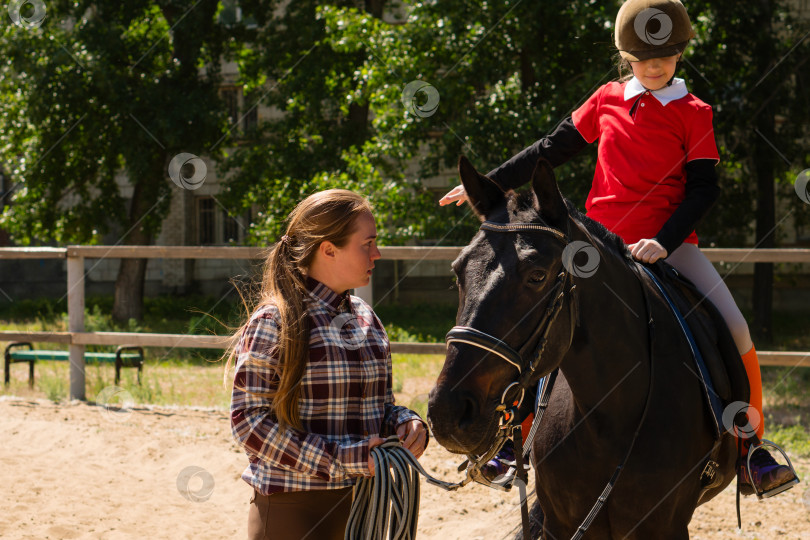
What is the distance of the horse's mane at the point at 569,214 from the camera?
2182 millimetres

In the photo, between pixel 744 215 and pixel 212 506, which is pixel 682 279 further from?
pixel 744 215

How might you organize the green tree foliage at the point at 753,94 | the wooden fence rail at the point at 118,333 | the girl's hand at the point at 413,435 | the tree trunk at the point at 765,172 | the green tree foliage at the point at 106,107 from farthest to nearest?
the green tree foliage at the point at 106,107
the tree trunk at the point at 765,172
the green tree foliage at the point at 753,94
the wooden fence rail at the point at 118,333
the girl's hand at the point at 413,435

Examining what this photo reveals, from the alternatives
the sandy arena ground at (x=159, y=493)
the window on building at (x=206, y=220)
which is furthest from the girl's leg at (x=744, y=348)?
the window on building at (x=206, y=220)

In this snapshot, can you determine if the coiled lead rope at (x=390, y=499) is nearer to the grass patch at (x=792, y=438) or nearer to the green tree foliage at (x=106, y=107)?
the grass patch at (x=792, y=438)

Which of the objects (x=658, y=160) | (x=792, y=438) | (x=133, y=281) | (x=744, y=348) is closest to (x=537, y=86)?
(x=792, y=438)

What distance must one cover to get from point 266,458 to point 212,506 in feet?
11.3

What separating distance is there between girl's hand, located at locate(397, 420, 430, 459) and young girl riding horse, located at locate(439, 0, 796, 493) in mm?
698

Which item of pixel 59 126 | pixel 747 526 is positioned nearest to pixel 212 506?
pixel 747 526

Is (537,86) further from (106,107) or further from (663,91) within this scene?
(106,107)

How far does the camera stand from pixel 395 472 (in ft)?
6.63

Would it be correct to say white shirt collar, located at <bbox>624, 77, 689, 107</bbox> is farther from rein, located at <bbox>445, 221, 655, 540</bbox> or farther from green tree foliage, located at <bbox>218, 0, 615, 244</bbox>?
green tree foliage, located at <bbox>218, 0, 615, 244</bbox>

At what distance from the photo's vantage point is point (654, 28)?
2.82 metres

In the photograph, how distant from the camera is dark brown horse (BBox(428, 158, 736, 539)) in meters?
2.06

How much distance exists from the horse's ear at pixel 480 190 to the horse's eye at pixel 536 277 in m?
0.31
